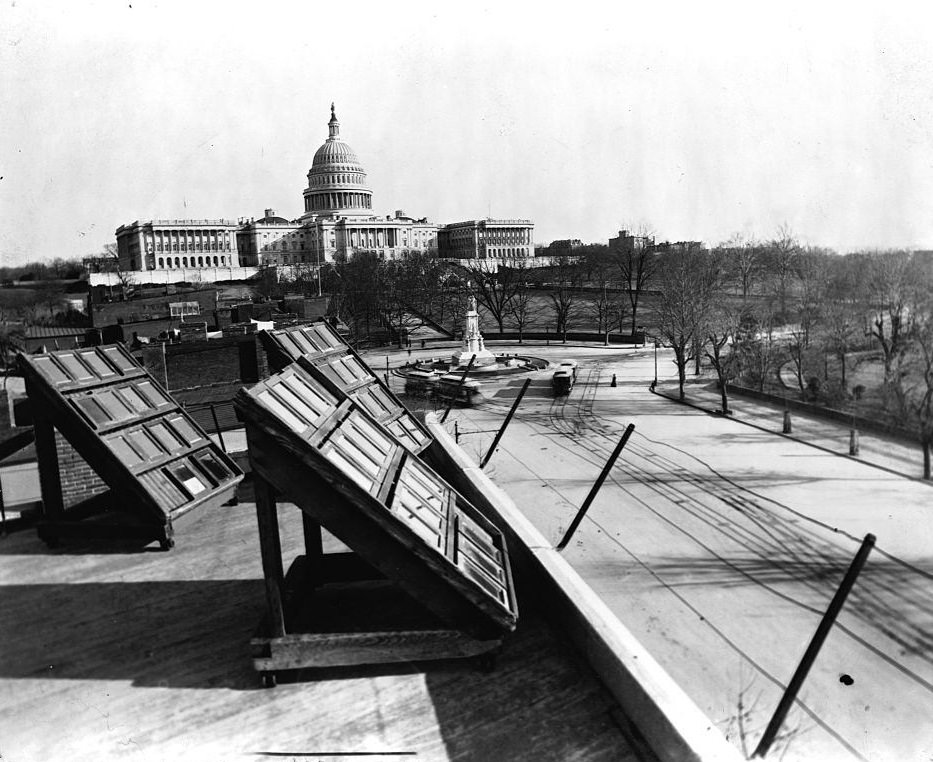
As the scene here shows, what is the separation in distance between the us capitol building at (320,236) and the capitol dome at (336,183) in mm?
195

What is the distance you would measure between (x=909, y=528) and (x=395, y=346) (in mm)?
47809

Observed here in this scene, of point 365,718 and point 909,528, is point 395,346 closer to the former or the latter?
point 909,528

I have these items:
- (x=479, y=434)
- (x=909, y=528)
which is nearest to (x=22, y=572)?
(x=909, y=528)

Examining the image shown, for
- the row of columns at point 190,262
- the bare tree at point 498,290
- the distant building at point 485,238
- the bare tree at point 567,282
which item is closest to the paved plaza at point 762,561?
the bare tree at point 498,290

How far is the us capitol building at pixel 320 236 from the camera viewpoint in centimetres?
12388

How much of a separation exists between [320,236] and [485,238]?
33.6m

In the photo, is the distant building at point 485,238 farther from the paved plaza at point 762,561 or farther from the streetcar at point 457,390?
the paved plaza at point 762,561

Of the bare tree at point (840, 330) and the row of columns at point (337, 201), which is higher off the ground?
the row of columns at point (337, 201)

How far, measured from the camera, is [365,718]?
405cm

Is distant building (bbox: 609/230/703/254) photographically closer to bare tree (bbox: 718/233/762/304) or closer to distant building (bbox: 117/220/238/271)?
bare tree (bbox: 718/233/762/304)

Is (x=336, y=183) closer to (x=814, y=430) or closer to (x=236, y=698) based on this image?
(x=814, y=430)

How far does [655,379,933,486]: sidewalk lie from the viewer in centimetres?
965

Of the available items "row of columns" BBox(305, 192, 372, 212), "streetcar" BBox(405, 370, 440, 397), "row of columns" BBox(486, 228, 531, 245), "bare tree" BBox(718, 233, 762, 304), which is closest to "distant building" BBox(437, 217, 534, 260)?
"row of columns" BBox(486, 228, 531, 245)

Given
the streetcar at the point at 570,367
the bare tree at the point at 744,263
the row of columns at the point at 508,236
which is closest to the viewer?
the streetcar at the point at 570,367
